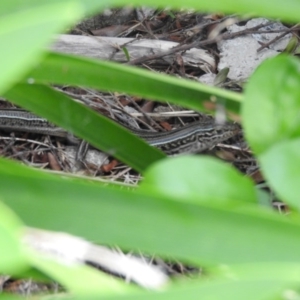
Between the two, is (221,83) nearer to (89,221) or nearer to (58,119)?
(58,119)

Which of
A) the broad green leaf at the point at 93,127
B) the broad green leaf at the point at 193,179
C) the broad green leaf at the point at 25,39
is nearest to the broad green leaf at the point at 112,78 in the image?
the broad green leaf at the point at 93,127

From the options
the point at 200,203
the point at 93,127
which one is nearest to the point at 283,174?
the point at 200,203

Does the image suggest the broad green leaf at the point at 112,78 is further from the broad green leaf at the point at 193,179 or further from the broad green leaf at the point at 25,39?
the broad green leaf at the point at 25,39

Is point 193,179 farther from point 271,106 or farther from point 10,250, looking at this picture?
point 10,250

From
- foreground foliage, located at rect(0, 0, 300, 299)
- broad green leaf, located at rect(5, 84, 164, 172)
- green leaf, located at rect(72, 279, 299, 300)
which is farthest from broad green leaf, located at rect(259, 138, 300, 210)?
broad green leaf, located at rect(5, 84, 164, 172)

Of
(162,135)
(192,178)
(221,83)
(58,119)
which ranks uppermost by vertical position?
(192,178)

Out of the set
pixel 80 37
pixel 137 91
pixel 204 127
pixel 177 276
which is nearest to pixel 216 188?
pixel 137 91
